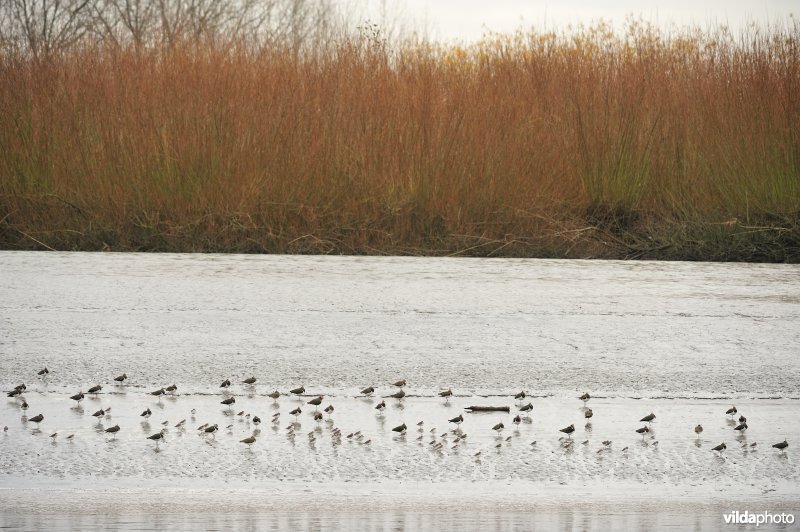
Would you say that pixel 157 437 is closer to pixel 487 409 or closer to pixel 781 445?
pixel 487 409

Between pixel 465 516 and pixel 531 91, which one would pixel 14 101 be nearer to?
pixel 531 91

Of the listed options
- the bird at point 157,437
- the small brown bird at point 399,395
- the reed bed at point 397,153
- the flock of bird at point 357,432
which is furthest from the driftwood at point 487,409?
the reed bed at point 397,153

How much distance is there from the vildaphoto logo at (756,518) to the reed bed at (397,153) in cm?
642

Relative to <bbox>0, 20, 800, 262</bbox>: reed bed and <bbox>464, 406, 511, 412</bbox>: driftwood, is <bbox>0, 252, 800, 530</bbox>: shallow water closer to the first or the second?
<bbox>464, 406, 511, 412</bbox>: driftwood

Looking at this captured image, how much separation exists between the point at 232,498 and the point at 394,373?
70.1 inches

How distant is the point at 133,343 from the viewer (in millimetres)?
5035

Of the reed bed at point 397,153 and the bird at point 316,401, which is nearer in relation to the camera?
the bird at point 316,401

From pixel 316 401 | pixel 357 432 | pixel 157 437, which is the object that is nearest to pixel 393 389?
pixel 316 401

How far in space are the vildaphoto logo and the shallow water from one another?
1.6 inches

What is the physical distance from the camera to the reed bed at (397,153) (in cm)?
917

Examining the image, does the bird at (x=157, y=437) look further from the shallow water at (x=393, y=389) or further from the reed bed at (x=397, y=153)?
the reed bed at (x=397, y=153)

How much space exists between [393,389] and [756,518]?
184 cm

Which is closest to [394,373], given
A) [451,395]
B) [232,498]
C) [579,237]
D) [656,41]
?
[451,395]

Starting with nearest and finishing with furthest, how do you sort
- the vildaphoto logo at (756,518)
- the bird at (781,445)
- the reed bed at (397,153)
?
the vildaphoto logo at (756,518) < the bird at (781,445) < the reed bed at (397,153)
